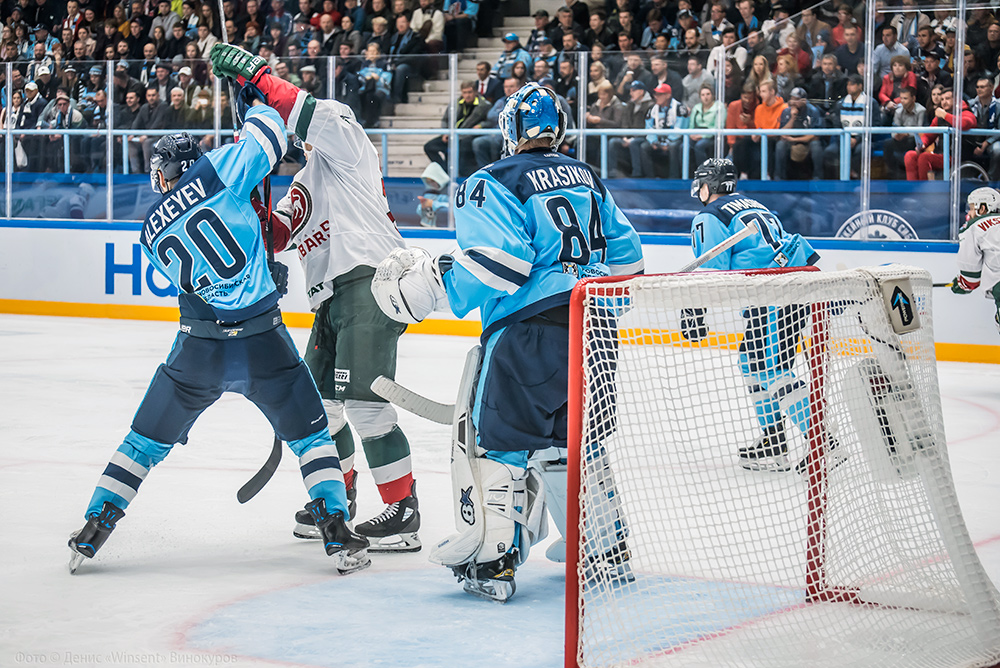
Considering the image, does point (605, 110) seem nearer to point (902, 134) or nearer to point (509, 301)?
point (902, 134)

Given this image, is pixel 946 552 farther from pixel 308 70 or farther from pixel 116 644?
pixel 308 70

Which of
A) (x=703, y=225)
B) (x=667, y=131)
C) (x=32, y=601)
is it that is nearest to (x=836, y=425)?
(x=32, y=601)

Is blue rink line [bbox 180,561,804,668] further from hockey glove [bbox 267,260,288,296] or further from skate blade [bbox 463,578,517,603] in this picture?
hockey glove [bbox 267,260,288,296]

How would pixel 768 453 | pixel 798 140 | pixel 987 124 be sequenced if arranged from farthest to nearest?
1. pixel 798 140
2. pixel 987 124
3. pixel 768 453

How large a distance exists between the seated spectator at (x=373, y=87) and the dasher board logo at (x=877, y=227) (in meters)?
3.96

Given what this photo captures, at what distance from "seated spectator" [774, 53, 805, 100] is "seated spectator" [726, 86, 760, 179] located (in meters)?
0.20

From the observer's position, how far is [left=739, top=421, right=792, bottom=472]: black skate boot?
2688 mm

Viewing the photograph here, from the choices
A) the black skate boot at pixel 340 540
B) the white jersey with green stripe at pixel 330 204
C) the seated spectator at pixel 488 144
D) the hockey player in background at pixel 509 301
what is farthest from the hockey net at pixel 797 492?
the seated spectator at pixel 488 144

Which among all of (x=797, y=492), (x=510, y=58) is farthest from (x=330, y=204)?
(x=510, y=58)

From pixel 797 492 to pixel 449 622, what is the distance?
2.89ft

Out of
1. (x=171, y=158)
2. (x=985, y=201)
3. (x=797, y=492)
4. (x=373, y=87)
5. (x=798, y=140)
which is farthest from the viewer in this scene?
(x=373, y=87)

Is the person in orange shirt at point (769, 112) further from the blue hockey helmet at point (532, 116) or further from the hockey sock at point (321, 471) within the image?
the hockey sock at point (321, 471)

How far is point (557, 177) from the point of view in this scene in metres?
2.94

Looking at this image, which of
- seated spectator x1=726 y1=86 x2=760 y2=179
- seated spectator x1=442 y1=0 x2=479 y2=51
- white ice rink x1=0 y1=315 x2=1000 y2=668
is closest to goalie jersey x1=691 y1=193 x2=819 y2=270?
white ice rink x1=0 y1=315 x2=1000 y2=668
